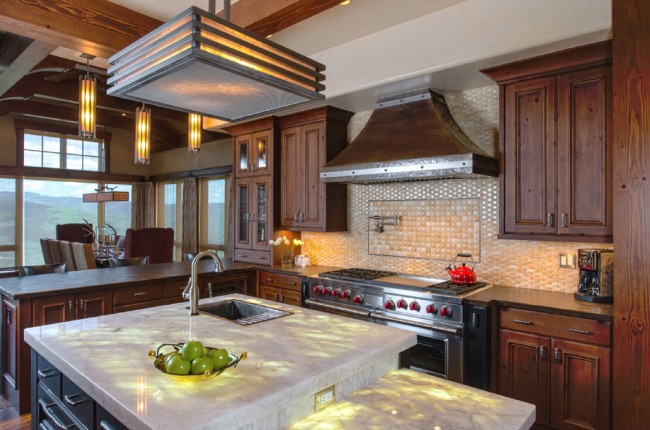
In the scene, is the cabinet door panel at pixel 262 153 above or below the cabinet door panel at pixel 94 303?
above

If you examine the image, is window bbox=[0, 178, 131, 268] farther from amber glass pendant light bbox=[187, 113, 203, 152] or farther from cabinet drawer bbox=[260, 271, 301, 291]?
cabinet drawer bbox=[260, 271, 301, 291]

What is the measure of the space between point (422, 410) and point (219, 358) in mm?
733

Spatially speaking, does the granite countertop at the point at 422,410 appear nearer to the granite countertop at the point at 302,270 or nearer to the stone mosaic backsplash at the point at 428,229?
the stone mosaic backsplash at the point at 428,229

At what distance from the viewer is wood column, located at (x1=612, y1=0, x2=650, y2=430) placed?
7.45ft

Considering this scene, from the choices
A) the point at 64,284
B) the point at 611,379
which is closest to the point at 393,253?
the point at 611,379

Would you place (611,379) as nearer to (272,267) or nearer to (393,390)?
(393,390)

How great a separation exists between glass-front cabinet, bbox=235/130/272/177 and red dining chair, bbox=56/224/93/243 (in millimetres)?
4375

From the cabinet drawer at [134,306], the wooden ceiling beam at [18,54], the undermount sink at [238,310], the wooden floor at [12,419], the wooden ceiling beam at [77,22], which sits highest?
the wooden ceiling beam at [18,54]

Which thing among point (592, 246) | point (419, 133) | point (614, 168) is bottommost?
point (592, 246)

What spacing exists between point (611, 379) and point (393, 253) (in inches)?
81.4

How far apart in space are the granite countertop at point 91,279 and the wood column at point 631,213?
3398 mm

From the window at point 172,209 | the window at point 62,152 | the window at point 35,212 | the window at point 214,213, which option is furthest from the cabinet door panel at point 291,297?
the window at point 62,152

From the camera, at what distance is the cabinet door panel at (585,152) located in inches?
105

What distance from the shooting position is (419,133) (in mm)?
3430
